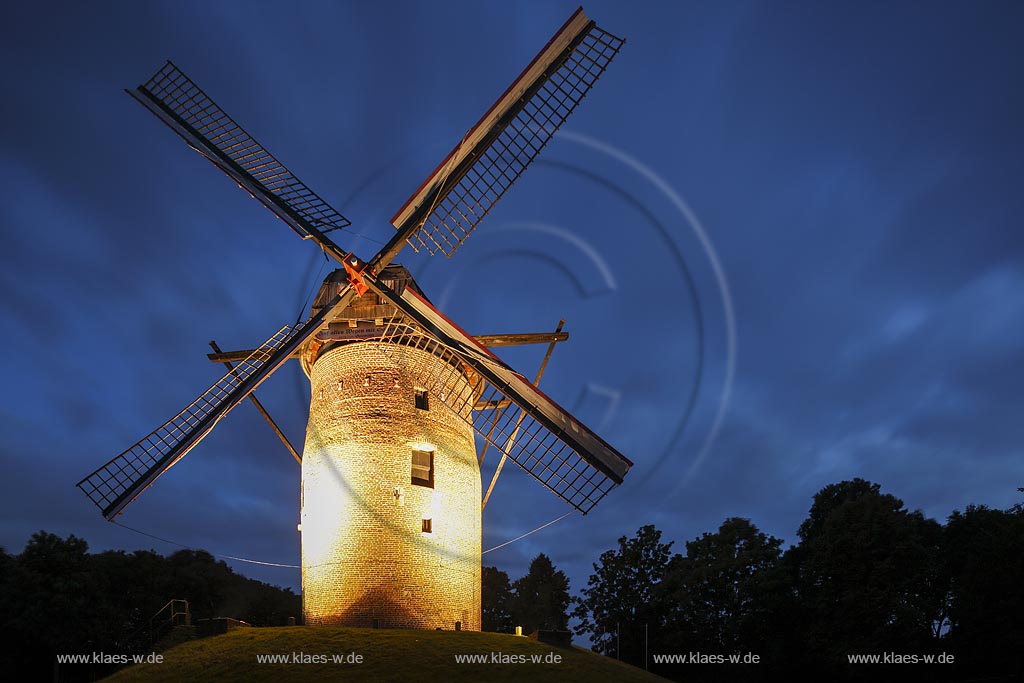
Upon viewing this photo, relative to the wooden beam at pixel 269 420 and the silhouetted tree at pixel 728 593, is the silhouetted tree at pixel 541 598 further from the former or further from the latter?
the wooden beam at pixel 269 420

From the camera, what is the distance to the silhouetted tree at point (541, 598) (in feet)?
197

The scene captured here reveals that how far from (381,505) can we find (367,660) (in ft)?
15.6

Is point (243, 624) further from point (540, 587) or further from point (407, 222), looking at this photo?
point (540, 587)

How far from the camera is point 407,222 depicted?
81.9ft

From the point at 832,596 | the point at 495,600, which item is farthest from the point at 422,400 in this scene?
the point at 495,600

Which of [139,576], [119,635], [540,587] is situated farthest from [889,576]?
[139,576]

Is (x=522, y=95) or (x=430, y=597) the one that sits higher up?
(x=522, y=95)

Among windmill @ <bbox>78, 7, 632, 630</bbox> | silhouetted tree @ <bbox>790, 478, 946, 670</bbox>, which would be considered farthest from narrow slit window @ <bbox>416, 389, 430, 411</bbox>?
silhouetted tree @ <bbox>790, 478, 946, 670</bbox>

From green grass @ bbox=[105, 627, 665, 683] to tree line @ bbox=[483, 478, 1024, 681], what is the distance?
21962 millimetres

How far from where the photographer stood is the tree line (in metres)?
40.0

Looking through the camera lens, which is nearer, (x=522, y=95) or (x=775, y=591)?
(x=522, y=95)

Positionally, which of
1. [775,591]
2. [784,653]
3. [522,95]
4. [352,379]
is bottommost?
[784,653]

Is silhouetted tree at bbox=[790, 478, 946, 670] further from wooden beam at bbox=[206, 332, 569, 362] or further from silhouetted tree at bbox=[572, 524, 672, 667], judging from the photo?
wooden beam at bbox=[206, 332, 569, 362]

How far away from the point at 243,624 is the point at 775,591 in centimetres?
3260
